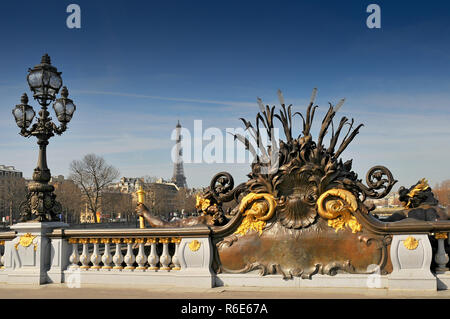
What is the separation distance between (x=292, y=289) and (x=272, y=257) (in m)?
0.63

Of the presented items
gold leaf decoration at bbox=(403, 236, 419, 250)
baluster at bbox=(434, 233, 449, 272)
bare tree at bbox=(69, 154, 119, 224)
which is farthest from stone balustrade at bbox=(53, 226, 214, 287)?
bare tree at bbox=(69, 154, 119, 224)

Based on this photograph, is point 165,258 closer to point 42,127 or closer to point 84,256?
point 84,256

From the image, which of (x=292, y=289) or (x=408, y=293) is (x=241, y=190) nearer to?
(x=292, y=289)

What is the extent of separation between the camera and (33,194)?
30.2ft

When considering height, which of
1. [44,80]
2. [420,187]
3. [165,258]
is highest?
[44,80]

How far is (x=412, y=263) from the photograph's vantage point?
22.7ft

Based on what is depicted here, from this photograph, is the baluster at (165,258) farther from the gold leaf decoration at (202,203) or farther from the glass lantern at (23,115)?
the glass lantern at (23,115)

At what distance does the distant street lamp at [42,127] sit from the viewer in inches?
357

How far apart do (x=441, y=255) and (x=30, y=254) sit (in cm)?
765

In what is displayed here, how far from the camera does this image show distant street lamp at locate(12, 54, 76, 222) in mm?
9062

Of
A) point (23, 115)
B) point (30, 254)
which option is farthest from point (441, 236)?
point (23, 115)

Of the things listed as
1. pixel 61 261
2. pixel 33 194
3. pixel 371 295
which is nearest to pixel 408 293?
pixel 371 295

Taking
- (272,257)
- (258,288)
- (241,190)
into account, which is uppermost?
(241,190)

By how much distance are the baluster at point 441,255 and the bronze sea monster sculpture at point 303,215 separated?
72 centimetres
